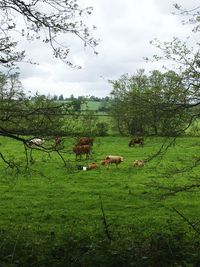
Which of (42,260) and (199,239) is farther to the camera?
(199,239)

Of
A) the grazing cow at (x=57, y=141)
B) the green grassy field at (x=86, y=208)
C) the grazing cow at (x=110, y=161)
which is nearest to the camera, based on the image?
the green grassy field at (x=86, y=208)

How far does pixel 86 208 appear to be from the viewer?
1530 cm

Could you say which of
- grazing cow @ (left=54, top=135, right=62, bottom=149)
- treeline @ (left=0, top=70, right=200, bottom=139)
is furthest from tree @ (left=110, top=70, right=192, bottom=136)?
grazing cow @ (left=54, top=135, right=62, bottom=149)

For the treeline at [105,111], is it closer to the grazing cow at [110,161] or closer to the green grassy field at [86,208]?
the green grassy field at [86,208]

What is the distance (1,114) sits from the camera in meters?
9.62

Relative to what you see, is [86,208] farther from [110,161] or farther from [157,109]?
[110,161]

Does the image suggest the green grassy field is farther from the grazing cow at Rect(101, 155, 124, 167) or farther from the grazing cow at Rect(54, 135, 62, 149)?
the grazing cow at Rect(101, 155, 124, 167)

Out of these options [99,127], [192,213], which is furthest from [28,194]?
[99,127]

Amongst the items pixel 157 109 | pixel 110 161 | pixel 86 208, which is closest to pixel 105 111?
pixel 157 109

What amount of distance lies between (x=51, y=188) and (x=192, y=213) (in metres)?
6.94

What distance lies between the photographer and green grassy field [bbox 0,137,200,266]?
8930 millimetres

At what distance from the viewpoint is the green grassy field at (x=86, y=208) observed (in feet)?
29.3

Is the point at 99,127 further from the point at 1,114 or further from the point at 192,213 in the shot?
the point at 192,213

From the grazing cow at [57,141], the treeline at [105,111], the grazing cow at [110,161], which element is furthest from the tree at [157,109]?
the grazing cow at [110,161]
